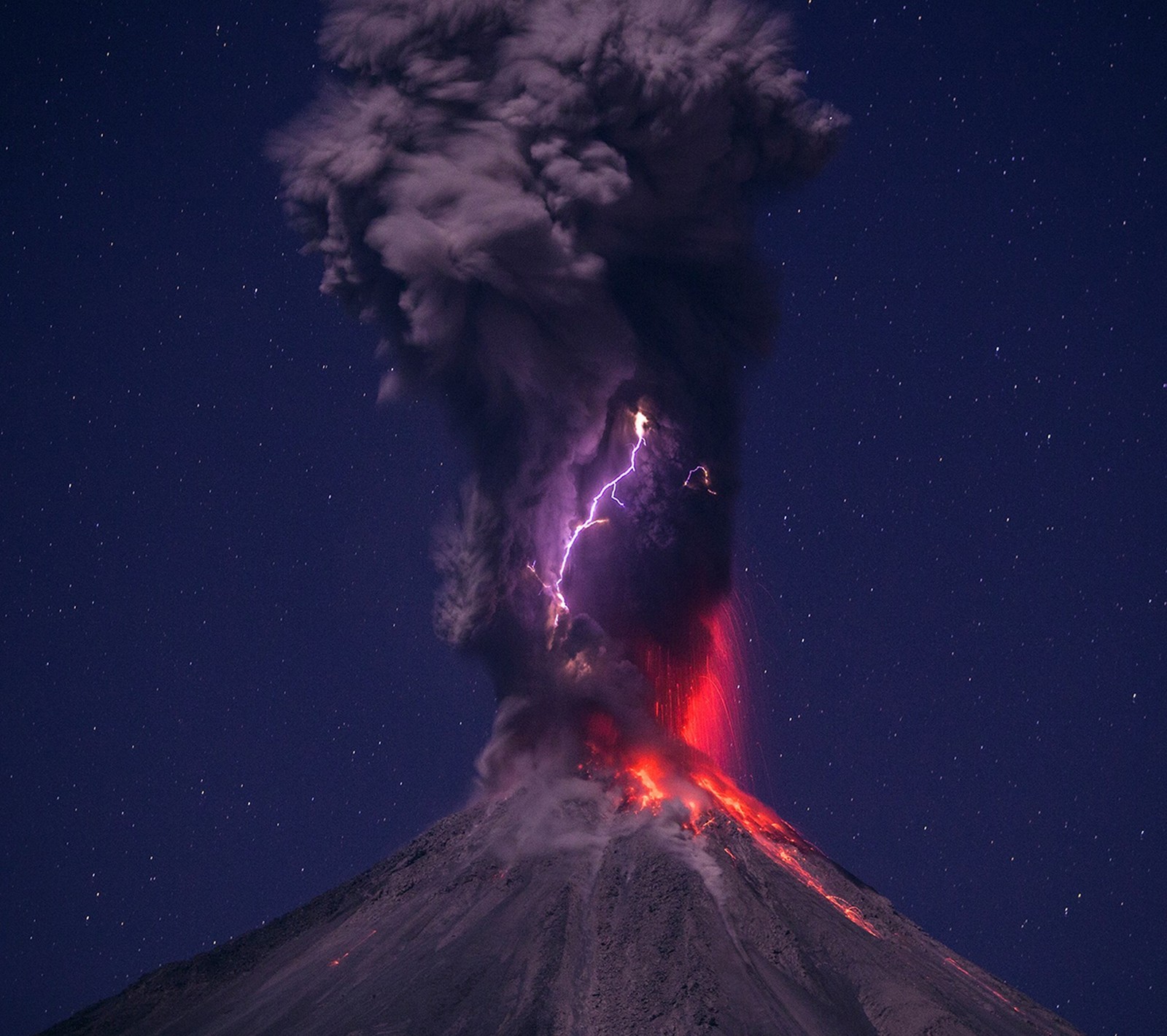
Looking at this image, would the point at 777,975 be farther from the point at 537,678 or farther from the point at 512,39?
the point at 512,39

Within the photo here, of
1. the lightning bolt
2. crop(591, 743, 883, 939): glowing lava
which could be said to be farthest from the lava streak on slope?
the lightning bolt

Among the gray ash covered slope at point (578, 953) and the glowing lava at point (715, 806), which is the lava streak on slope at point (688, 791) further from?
the gray ash covered slope at point (578, 953)

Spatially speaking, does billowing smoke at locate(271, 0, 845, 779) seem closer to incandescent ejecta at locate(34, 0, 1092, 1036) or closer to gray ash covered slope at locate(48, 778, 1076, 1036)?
incandescent ejecta at locate(34, 0, 1092, 1036)

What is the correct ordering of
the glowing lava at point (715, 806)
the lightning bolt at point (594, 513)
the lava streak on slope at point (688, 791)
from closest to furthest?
the glowing lava at point (715, 806)
the lava streak on slope at point (688, 791)
the lightning bolt at point (594, 513)

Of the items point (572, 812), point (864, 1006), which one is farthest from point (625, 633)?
point (864, 1006)

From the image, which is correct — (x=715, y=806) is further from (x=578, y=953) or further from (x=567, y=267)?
(x=567, y=267)

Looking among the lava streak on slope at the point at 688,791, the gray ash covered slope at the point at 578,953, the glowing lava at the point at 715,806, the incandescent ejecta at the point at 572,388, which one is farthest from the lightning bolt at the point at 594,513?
the gray ash covered slope at the point at 578,953
